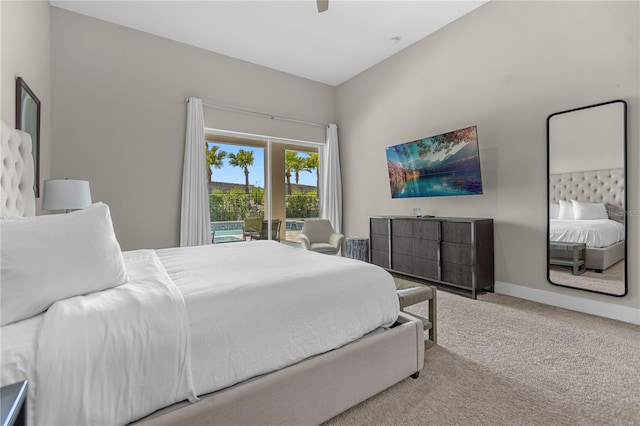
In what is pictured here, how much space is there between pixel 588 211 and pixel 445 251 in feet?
4.47

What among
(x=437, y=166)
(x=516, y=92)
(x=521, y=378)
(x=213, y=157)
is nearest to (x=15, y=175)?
(x=213, y=157)

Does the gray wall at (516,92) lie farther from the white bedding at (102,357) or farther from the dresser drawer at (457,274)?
the white bedding at (102,357)

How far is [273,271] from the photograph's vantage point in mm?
1723

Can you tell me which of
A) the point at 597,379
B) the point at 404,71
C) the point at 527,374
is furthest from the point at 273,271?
the point at 404,71

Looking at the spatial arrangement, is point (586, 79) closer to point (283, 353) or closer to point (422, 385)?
point (422, 385)

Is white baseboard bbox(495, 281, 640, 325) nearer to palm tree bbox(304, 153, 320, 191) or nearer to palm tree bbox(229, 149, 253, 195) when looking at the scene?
palm tree bbox(304, 153, 320, 191)

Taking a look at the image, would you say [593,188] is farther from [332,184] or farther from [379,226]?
[332,184]

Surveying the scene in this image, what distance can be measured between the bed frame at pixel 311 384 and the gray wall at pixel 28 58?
1.46ft

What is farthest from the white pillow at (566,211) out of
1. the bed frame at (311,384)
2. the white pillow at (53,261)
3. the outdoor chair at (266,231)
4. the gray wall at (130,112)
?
the gray wall at (130,112)

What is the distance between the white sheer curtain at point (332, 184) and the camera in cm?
568

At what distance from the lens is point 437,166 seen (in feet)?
12.8

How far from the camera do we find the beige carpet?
1515 mm

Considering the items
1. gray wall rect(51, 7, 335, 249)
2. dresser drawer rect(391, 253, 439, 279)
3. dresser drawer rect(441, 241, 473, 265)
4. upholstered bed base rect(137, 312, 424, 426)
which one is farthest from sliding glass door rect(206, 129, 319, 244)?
upholstered bed base rect(137, 312, 424, 426)

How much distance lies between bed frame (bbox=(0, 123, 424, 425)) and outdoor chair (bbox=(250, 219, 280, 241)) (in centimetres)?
317
